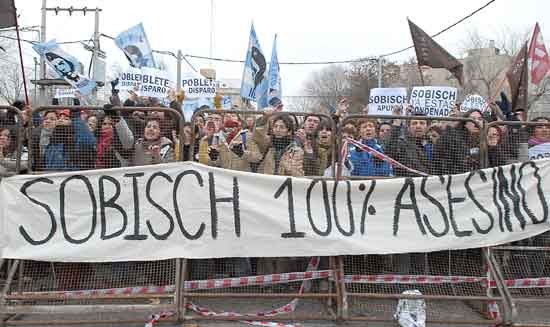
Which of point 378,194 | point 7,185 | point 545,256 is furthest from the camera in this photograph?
point 545,256

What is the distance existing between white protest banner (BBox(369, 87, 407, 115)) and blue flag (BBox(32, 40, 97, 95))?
15.1ft

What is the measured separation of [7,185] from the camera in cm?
522

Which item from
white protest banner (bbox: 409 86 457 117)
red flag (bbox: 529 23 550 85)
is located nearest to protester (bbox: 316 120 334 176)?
white protest banner (bbox: 409 86 457 117)

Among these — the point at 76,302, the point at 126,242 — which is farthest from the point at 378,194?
the point at 76,302

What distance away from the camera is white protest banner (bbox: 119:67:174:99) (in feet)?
27.8

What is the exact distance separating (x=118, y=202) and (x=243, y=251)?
133 cm

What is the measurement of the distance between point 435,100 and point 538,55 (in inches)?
74.1

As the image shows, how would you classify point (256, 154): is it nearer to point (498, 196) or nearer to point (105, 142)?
point (105, 142)

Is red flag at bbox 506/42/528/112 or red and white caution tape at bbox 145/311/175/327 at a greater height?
red flag at bbox 506/42/528/112

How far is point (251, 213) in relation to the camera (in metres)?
5.38

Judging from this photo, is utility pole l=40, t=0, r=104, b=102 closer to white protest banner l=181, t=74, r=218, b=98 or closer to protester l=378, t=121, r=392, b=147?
white protest banner l=181, t=74, r=218, b=98

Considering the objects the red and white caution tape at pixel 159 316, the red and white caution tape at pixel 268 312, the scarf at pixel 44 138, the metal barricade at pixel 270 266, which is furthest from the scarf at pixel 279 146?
the scarf at pixel 44 138

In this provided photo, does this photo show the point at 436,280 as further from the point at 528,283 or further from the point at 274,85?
the point at 274,85

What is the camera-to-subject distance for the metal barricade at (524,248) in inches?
227
